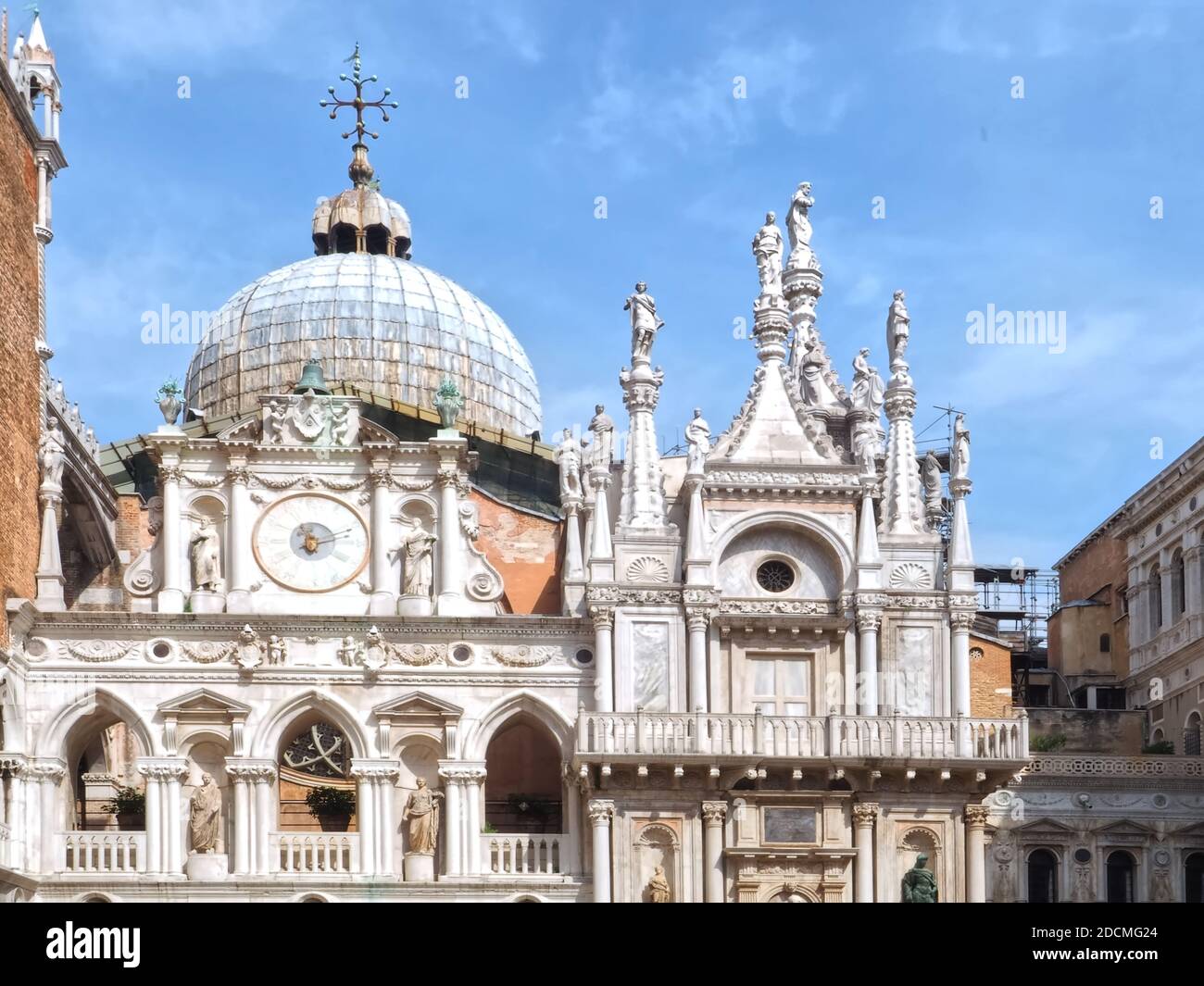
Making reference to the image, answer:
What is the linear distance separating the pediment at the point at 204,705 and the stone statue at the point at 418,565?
3824mm

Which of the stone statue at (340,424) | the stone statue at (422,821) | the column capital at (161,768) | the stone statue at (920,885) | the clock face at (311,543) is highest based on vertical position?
the stone statue at (340,424)

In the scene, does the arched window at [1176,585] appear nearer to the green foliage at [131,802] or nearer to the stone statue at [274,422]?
the stone statue at [274,422]

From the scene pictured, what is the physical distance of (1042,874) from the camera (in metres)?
52.5

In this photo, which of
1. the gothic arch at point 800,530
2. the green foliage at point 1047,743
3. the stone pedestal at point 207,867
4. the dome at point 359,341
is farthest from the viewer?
the dome at point 359,341

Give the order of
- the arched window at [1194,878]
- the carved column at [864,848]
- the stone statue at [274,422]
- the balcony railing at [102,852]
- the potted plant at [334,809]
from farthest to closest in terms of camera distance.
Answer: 1. the arched window at [1194,878]
2. the potted plant at [334,809]
3. the stone statue at [274,422]
4. the carved column at [864,848]
5. the balcony railing at [102,852]

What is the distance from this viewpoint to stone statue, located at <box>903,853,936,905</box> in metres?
48.8

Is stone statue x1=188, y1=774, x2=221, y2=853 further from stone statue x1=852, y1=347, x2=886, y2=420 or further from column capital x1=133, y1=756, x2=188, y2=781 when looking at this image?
stone statue x1=852, y1=347, x2=886, y2=420

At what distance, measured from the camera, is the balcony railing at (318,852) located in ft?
160

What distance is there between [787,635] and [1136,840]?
317 inches

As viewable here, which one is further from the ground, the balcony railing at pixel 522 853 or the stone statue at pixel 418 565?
the stone statue at pixel 418 565

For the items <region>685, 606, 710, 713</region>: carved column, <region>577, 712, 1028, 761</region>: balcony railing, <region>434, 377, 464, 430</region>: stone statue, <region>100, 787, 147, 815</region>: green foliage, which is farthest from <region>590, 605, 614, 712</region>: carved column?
<region>100, 787, 147, 815</region>: green foliage

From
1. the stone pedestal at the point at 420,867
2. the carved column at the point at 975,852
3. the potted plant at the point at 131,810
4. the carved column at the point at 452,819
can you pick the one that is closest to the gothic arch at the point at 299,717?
the carved column at the point at 452,819

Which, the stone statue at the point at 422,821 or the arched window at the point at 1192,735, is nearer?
the stone statue at the point at 422,821
